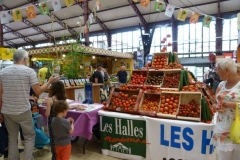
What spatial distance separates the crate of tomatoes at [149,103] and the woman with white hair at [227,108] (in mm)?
1018

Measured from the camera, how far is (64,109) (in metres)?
2.05

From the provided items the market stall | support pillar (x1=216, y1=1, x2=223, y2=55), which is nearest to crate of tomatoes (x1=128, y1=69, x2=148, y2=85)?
the market stall

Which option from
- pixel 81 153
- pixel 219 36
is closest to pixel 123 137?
pixel 81 153

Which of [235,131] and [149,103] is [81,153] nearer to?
[149,103]

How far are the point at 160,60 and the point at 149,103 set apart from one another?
3.26ft

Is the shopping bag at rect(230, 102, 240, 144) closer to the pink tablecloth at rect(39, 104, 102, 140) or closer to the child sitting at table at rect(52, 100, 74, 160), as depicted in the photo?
the child sitting at table at rect(52, 100, 74, 160)

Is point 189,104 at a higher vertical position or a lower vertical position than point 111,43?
lower

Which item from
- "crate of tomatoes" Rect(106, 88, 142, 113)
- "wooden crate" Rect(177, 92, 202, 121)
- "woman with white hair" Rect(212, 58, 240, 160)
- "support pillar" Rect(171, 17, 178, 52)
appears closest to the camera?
"woman with white hair" Rect(212, 58, 240, 160)

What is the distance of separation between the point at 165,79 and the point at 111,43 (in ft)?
47.1

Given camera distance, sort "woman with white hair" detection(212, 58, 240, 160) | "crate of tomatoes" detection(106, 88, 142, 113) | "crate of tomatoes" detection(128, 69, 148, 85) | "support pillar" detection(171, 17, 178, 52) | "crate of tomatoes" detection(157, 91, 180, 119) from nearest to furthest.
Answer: "woman with white hair" detection(212, 58, 240, 160) < "crate of tomatoes" detection(157, 91, 180, 119) < "crate of tomatoes" detection(106, 88, 142, 113) < "crate of tomatoes" detection(128, 69, 148, 85) < "support pillar" detection(171, 17, 178, 52)

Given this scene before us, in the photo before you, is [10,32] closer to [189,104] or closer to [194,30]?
[194,30]

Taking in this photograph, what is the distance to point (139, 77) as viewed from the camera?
11.0ft

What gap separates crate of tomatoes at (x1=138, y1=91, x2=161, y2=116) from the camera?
2.67 m

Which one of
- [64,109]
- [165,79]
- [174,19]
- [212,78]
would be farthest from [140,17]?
[64,109]
